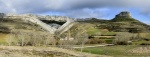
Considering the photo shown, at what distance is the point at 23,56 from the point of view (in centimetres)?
5338

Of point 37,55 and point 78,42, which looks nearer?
point 37,55

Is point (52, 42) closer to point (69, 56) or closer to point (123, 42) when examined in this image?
point (123, 42)

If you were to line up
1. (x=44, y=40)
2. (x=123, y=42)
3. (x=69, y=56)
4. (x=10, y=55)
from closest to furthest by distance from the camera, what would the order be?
(x=10, y=55) < (x=69, y=56) < (x=44, y=40) < (x=123, y=42)

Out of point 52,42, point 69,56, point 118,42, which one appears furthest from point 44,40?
point 69,56

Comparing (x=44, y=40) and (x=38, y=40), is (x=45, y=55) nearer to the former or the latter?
(x=38, y=40)

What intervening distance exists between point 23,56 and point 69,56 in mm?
11973

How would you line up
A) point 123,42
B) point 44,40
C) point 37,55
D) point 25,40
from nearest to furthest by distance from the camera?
point 37,55
point 25,40
point 44,40
point 123,42

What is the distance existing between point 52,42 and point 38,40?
898 inches

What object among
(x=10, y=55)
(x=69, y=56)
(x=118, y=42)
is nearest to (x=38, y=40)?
(x=118, y=42)

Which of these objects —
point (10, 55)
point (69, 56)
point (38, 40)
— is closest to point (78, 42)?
point (38, 40)

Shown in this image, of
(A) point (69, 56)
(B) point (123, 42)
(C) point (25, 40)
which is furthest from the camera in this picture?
(B) point (123, 42)

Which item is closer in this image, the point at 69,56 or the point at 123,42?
the point at 69,56

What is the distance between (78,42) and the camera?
17150 cm

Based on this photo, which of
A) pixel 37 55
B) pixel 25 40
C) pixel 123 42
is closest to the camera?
pixel 37 55
